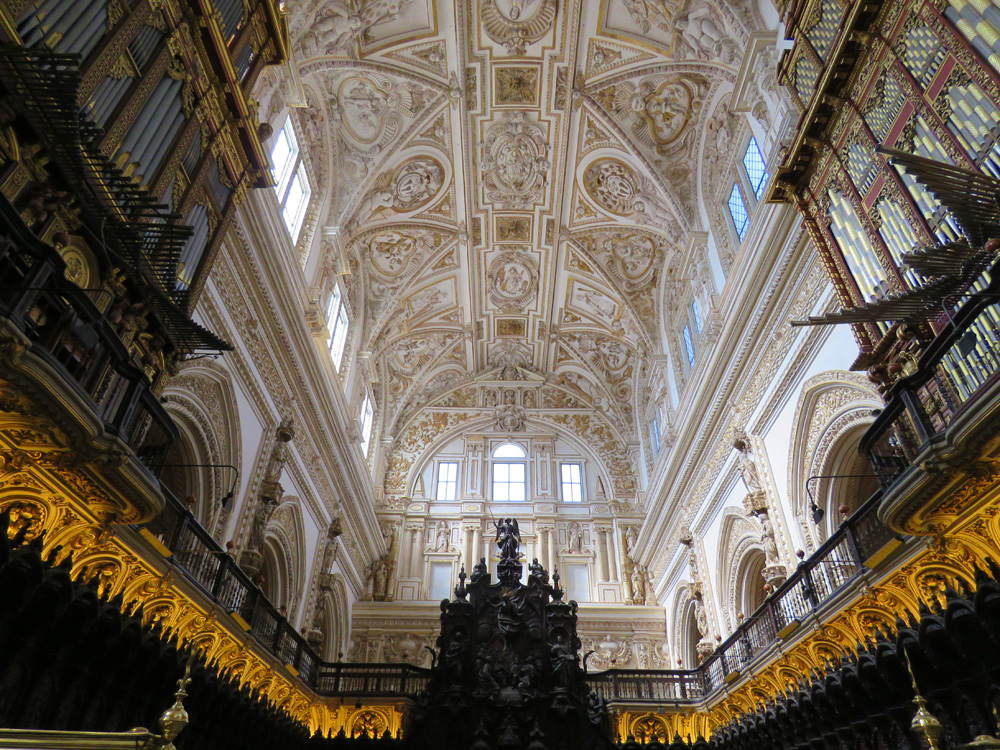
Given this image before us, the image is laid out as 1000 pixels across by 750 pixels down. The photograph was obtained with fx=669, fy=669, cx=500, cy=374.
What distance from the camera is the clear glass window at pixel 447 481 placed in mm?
24875

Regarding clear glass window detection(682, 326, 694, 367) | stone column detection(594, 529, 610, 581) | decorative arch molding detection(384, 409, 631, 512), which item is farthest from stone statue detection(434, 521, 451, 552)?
clear glass window detection(682, 326, 694, 367)

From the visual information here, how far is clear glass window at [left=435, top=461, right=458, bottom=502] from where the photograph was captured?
24.9 meters

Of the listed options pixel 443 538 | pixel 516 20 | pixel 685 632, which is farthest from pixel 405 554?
pixel 516 20

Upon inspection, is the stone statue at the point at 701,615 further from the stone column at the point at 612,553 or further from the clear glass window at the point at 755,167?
the clear glass window at the point at 755,167

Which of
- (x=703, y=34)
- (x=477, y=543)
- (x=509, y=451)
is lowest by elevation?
(x=477, y=543)

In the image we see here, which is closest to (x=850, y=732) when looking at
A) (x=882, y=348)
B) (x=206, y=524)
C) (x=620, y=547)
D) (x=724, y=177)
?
(x=882, y=348)

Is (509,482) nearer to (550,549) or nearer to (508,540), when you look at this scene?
(550,549)

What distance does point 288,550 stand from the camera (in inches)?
585

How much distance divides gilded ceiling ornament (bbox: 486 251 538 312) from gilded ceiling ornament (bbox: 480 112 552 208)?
2.34 meters

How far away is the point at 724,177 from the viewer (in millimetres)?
16281

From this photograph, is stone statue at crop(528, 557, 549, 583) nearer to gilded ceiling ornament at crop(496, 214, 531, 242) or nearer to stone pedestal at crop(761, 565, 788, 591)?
stone pedestal at crop(761, 565, 788, 591)

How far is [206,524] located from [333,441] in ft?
19.2

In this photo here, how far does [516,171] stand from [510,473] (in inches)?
448

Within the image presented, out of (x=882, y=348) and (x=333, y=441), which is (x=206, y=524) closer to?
(x=333, y=441)
